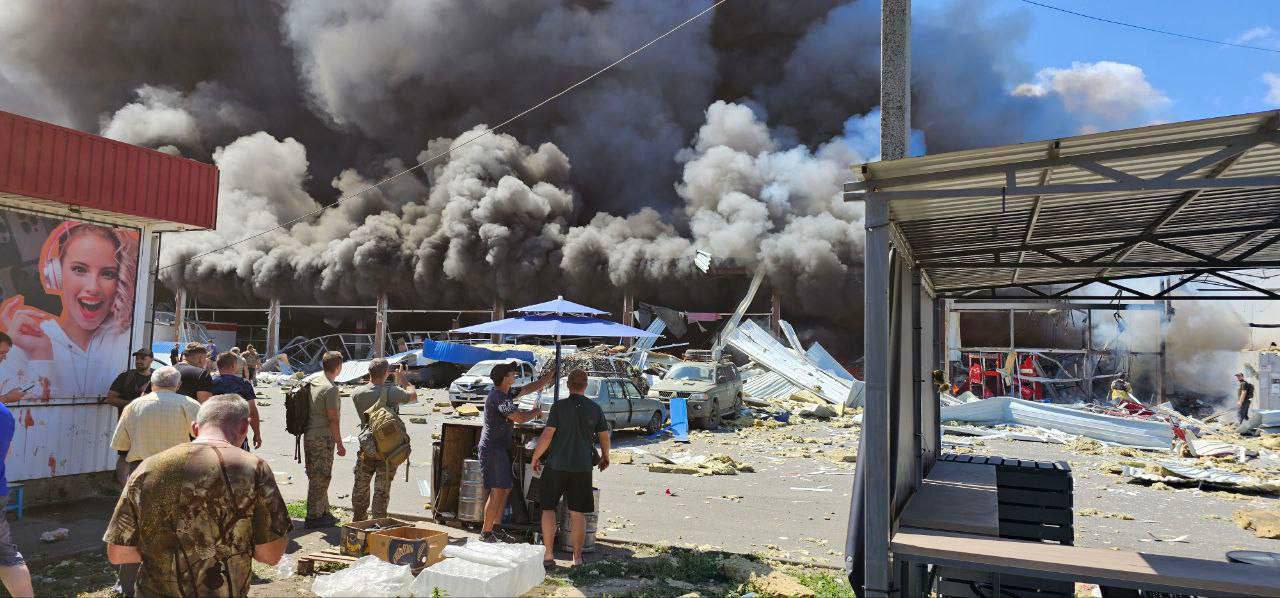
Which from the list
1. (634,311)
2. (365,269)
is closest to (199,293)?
(365,269)

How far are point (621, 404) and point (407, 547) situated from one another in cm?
916

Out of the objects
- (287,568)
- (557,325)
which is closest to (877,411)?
(287,568)

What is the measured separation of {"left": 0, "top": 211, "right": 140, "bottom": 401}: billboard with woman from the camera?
7.43 meters

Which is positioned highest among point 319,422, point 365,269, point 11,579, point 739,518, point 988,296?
point 365,269

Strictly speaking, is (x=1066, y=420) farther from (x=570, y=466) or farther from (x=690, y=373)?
(x=570, y=466)

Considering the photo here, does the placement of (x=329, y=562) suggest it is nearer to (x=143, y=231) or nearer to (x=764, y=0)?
(x=143, y=231)

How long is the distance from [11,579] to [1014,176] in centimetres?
546

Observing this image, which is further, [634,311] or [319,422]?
[634,311]

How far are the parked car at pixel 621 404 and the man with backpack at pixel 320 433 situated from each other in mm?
6460

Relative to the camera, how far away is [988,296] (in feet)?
29.5

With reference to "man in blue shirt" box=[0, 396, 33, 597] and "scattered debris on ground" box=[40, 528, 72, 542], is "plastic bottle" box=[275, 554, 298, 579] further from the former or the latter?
"scattered debris on ground" box=[40, 528, 72, 542]

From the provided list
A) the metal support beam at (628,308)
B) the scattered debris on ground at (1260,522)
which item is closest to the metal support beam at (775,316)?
the metal support beam at (628,308)

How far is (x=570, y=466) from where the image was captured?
6.05m

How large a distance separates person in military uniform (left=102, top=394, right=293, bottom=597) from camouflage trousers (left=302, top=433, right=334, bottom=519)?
12.5ft
